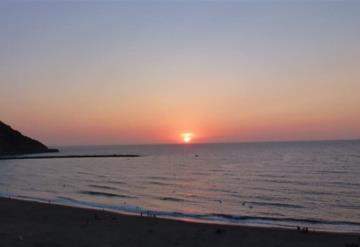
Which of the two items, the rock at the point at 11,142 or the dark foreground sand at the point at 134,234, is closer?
the dark foreground sand at the point at 134,234

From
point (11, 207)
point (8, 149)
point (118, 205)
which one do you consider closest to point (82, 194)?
point (118, 205)

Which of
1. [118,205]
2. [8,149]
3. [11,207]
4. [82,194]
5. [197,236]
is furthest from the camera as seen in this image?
[8,149]

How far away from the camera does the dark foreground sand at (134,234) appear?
19.3 metres

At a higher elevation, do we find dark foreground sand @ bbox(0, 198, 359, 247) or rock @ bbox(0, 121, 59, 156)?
rock @ bbox(0, 121, 59, 156)

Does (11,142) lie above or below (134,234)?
above

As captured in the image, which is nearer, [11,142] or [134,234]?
[134,234]

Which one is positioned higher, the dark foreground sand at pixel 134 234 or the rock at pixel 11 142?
the rock at pixel 11 142

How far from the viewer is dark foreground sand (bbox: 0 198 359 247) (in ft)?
63.3

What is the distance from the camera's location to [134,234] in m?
21.2

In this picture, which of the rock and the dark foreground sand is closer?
the dark foreground sand

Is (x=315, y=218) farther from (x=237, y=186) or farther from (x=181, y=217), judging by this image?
(x=237, y=186)

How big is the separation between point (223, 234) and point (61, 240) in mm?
7873

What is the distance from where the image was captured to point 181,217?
29469 mm

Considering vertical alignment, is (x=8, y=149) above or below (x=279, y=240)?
above
